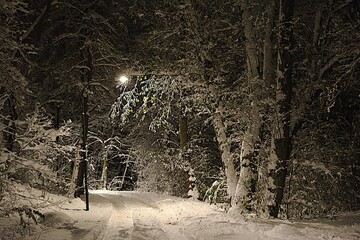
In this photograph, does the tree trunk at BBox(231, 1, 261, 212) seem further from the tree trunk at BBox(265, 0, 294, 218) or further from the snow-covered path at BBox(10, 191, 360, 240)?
the tree trunk at BBox(265, 0, 294, 218)

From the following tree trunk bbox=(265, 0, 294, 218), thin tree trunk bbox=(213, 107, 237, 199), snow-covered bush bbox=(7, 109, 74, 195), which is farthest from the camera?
thin tree trunk bbox=(213, 107, 237, 199)

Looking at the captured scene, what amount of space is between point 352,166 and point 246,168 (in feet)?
11.9

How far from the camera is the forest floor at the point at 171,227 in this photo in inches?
336

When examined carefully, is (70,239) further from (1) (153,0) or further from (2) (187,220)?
(1) (153,0)

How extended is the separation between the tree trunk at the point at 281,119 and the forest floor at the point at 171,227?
1.01 meters

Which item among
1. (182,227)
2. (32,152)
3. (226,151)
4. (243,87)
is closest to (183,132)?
(226,151)

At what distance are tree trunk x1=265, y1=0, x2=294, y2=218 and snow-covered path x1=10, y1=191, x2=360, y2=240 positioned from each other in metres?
1.01

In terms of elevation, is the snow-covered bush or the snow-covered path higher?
the snow-covered bush

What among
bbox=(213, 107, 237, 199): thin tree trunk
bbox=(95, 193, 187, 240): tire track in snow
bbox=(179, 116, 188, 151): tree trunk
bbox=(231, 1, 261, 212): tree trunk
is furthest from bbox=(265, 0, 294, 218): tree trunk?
bbox=(179, 116, 188, 151): tree trunk

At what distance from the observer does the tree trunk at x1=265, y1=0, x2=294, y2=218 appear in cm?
1076

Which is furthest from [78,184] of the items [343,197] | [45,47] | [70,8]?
[343,197]

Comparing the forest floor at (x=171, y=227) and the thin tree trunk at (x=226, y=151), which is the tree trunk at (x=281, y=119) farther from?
the thin tree trunk at (x=226, y=151)

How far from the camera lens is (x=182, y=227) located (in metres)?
10.6

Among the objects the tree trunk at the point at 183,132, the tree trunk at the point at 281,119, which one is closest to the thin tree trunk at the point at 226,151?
the tree trunk at the point at 281,119
